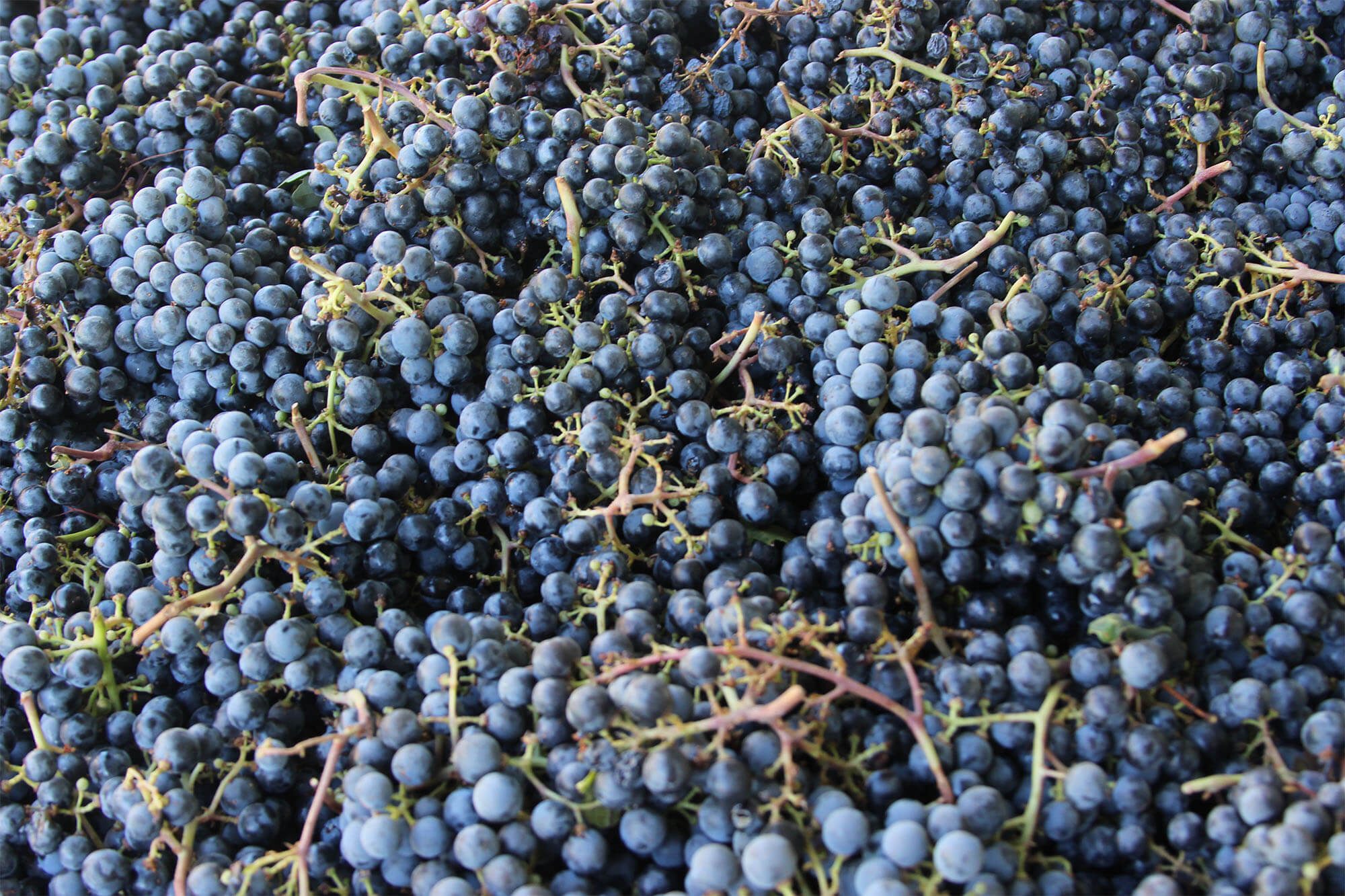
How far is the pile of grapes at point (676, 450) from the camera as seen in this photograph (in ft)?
3.89

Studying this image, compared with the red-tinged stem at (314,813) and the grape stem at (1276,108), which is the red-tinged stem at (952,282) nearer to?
the grape stem at (1276,108)

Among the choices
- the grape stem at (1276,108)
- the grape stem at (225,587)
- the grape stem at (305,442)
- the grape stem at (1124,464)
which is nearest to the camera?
the grape stem at (1124,464)

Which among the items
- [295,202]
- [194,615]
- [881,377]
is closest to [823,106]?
[881,377]

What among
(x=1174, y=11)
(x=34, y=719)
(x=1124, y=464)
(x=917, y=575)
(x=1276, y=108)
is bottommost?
(x=34, y=719)

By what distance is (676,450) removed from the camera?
1.60 m

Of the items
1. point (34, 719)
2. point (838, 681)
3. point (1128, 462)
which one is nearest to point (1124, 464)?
point (1128, 462)

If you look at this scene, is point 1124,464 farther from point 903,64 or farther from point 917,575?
point 903,64

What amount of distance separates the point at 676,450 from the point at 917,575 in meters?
0.48

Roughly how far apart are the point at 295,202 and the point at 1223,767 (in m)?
1.84

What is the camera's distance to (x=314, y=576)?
1441 mm

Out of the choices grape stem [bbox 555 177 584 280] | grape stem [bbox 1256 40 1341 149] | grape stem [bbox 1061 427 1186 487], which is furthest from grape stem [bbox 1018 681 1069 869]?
grape stem [bbox 1256 40 1341 149]

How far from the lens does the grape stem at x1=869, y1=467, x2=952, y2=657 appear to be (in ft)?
4.15

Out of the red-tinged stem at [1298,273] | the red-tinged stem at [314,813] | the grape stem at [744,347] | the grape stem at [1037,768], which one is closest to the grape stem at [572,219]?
the grape stem at [744,347]

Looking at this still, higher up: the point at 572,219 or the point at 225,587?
the point at 572,219
